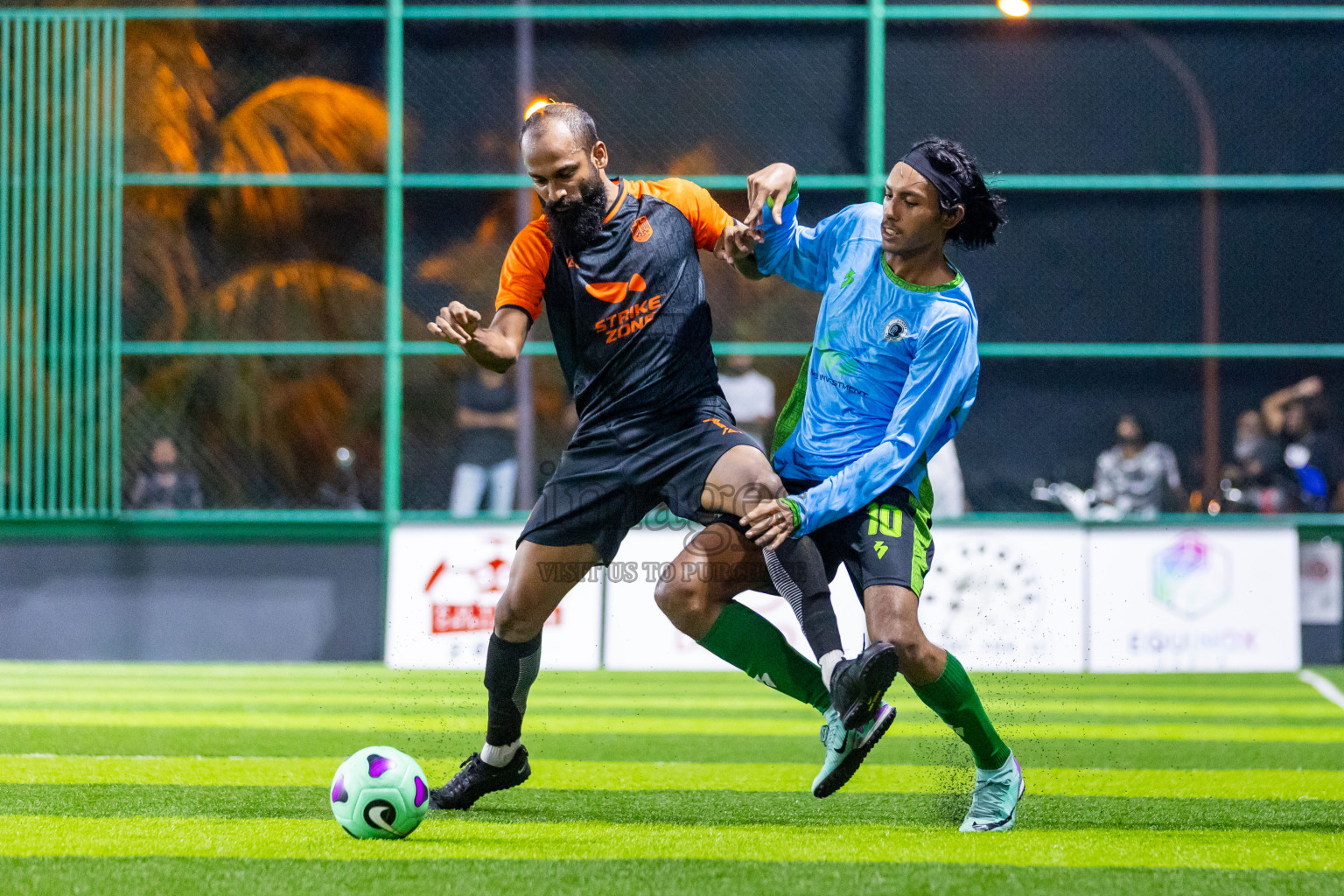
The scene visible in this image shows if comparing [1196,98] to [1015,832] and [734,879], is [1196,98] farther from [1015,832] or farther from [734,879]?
[734,879]

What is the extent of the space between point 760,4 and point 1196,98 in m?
3.95

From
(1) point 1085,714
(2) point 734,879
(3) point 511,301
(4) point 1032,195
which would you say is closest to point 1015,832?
(2) point 734,879

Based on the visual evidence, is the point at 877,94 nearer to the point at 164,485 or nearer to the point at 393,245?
the point at 393,245

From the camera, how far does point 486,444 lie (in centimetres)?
1342

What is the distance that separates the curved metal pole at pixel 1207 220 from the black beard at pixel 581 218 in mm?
9908

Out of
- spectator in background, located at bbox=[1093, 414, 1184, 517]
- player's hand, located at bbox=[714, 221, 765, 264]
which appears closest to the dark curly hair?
player's hand, located at bbox=[714, 221, 765, 264]

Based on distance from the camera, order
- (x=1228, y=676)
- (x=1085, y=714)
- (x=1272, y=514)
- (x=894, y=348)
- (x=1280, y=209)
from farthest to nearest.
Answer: (x=1280, y=209) < (x=1272, y=514) < (x=1228, y=676) < (x=1085, y=714) < (x=894, y=348)

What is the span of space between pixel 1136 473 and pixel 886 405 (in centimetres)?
902

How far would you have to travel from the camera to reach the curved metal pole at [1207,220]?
13.6m

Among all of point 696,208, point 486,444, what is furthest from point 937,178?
point 486,444

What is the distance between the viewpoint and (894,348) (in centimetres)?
473

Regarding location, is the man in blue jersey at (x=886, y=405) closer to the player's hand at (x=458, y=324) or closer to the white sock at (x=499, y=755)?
the white sock at (x=499, y=755)

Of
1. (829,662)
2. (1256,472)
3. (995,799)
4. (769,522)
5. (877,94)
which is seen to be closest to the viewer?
(769,522)

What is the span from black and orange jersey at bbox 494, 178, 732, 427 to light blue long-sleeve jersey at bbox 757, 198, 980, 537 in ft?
1.08
